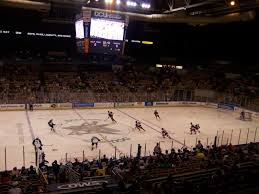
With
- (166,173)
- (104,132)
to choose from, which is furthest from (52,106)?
(166,173)

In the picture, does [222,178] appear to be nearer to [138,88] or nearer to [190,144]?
[190,144]

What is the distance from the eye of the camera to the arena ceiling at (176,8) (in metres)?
23.0

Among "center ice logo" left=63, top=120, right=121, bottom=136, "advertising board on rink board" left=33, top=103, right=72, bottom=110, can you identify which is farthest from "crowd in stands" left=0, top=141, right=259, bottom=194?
"advertising board on rink board" left=33, top=103, right=72, bottom=110

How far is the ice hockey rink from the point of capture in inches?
749

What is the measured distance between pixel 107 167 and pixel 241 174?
5362mm

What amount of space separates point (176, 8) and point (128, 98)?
564 inches

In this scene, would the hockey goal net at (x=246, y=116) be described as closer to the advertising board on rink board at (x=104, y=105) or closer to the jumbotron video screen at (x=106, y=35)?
the advertising board on rink board at (x=104, y=105)

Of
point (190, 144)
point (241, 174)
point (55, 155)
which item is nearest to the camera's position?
point (241, 174)

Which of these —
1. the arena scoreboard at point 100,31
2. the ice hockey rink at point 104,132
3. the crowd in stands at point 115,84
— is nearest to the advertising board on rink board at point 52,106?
the crowd in stands at point 115,84

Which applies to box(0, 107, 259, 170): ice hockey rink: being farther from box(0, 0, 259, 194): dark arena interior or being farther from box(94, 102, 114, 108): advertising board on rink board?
box(94, 102, 114, 108): advertising board on rink board

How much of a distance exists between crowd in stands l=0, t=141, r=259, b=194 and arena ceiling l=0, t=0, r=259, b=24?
12.0 meters

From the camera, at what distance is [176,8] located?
85.6 ft

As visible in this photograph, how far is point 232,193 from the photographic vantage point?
863 cm

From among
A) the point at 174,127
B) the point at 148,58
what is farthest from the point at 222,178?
the point at 148,58
